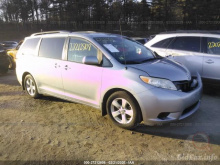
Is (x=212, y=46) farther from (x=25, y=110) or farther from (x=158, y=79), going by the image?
(x=25, y=110)

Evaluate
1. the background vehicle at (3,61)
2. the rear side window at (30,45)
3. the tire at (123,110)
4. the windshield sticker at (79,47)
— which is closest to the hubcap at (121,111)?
the tire at (123,110)

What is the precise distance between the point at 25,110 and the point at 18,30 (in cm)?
4463

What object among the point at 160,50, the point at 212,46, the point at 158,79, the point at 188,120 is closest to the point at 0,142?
the point at 158,79

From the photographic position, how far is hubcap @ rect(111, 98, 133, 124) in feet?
11.6

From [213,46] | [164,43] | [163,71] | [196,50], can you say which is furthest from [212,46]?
[163,71]

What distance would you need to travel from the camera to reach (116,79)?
3533 millimetres

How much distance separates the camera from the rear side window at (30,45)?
17.3ft

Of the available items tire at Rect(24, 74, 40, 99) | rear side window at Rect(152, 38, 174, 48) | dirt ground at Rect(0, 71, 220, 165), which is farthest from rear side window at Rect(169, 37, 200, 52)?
tire at Rect(24, 74, 40, 99)

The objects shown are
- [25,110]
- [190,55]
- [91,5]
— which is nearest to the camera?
[25,110]

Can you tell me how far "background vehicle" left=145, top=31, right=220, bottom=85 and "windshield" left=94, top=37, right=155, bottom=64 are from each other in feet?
4.49

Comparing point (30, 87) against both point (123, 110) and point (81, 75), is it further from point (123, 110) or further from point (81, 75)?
point (123, 110)

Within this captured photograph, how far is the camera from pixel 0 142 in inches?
133

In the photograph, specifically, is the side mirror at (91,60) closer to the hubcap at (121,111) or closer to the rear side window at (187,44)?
the hubcap at (121,111)

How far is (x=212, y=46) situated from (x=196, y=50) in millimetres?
399
